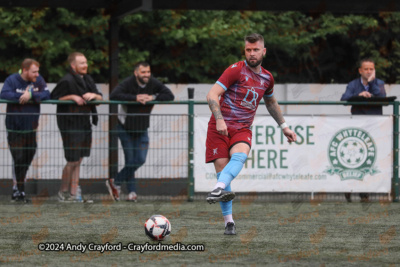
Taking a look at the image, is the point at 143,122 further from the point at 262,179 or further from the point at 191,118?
the point at 262,179

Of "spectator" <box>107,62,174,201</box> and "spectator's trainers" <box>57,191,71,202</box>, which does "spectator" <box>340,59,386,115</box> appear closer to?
"spectator" <box>107,62,174,201</box>

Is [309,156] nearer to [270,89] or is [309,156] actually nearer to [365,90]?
[365,90]

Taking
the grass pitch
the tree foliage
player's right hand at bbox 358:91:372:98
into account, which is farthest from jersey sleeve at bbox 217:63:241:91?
the tree foliage

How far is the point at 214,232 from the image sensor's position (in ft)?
28.9

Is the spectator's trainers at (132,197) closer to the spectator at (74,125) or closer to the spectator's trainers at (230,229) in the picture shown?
the spectator at (74,125)

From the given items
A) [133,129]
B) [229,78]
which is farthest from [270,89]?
[133,129]

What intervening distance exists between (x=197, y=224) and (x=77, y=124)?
384 cm

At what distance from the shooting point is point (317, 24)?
22094mm

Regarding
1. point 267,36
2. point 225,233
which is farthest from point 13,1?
point 267,36

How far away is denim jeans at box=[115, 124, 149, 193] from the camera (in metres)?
13.1

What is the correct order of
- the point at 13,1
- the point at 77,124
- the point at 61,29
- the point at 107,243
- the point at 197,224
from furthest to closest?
the point at 61,29 → the point at 13,1 → the point at 77,124 → the point at 197,224 → the point at 107,243

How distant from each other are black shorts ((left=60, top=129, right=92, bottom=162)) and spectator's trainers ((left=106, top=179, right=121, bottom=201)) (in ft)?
1.68

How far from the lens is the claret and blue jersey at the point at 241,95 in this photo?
862 cm

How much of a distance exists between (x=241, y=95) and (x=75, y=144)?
4.80 meters
